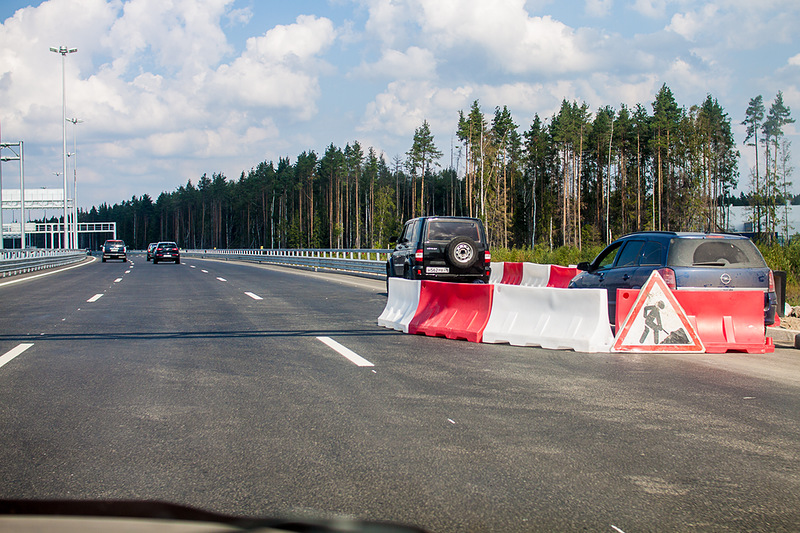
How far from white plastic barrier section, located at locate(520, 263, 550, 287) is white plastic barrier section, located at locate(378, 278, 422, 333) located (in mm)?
9470

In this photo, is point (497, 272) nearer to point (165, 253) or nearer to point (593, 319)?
point (593, 319)

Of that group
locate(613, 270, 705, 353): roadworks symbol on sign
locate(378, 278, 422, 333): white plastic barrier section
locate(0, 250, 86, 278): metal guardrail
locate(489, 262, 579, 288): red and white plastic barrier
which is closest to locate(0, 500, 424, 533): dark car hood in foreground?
locate(613, 270, 705, 353): roadworks symbol on sign

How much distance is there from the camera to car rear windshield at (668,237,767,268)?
962cm

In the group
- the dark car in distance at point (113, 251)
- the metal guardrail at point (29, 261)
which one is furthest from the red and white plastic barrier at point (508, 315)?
the dark car in distance at point (113, 251)

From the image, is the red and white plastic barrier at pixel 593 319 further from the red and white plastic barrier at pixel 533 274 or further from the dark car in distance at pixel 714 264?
the red and white plastic barrier at pixel 533 274

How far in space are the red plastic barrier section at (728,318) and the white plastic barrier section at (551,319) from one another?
1.33 feet

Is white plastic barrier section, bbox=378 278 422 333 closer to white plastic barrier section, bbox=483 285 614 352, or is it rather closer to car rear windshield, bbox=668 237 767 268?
white plastic barrier section, bbox=483 285 614 352

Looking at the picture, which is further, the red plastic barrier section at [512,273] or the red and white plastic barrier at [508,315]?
the red plastic barrier section at [512,273]

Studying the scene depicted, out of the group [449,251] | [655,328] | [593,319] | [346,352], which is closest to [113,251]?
[449,251]

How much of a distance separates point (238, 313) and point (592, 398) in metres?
9.03

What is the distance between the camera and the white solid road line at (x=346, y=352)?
783cm

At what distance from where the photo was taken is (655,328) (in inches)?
349

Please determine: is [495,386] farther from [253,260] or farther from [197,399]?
[253,260]

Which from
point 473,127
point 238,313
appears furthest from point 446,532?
point 473,127
